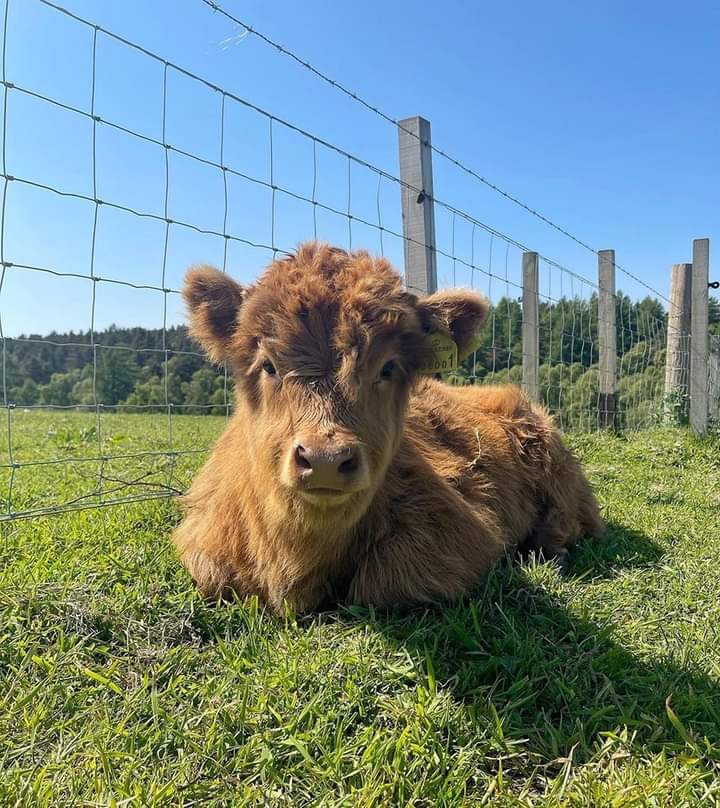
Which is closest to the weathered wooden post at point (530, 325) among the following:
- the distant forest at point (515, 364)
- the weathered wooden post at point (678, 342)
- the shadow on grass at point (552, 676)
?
the distant forest at point (515, 364)

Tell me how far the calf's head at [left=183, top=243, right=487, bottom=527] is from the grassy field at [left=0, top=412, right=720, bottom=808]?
0.62 m

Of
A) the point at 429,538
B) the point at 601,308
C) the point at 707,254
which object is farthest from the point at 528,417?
the point at 707,254

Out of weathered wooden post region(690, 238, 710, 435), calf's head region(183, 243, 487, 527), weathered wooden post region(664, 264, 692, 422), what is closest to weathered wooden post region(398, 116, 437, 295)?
calf's head region(183, 243, 487, 527)

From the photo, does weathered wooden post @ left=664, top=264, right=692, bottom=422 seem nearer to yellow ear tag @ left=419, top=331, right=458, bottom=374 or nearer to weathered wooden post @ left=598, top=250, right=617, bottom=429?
weathered wooden post @ left=598, top=250, right=617, bottom=429

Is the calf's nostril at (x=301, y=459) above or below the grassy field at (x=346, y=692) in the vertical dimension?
above

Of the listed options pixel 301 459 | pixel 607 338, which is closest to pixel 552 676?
pixel 301 459

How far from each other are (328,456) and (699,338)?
11.0 m

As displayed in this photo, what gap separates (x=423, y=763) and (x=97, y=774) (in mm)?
905

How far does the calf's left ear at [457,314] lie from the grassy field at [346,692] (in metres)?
1.22

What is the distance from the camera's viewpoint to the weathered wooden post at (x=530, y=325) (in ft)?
27.3

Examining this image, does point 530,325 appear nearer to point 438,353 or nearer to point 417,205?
point 417,205

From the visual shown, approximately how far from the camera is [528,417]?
4.75 m

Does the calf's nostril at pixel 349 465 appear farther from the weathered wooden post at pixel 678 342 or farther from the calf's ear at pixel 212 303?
the weathered wooden post at pixel 678 342

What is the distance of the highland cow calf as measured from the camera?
260cm
